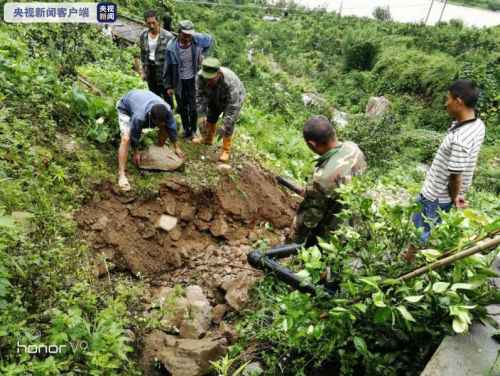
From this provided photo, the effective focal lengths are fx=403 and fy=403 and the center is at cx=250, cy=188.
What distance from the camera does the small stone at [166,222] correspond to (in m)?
4.55

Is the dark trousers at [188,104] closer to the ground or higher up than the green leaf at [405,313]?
closer to the ground

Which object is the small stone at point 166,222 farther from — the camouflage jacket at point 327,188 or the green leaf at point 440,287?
the green leaf at point 440,287

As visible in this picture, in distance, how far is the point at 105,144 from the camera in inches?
189

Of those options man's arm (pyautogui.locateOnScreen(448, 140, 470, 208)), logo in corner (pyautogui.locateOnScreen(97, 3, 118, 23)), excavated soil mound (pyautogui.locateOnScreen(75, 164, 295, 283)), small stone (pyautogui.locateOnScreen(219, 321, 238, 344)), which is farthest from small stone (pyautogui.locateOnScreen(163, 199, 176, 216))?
logo in corner (pyautogui.locateOnScreen(97, 3, 118, 23))

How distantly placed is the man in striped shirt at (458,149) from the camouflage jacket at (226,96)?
8.52 ft

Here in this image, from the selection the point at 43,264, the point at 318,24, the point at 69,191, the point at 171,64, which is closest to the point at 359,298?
the point at 43,264

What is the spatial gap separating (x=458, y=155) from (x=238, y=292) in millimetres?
2289


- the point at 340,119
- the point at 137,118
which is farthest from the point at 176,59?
the point at 340,119

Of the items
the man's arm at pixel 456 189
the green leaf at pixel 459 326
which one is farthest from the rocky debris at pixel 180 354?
the man's arm at pixel 456 189

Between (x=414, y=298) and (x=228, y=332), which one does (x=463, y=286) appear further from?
(x=228, y=332)

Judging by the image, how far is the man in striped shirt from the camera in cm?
327

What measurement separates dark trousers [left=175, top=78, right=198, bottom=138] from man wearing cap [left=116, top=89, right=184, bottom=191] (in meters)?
0.96

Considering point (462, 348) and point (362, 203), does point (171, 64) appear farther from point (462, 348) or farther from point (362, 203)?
point (462, 348)

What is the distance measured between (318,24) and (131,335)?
40.6 m
